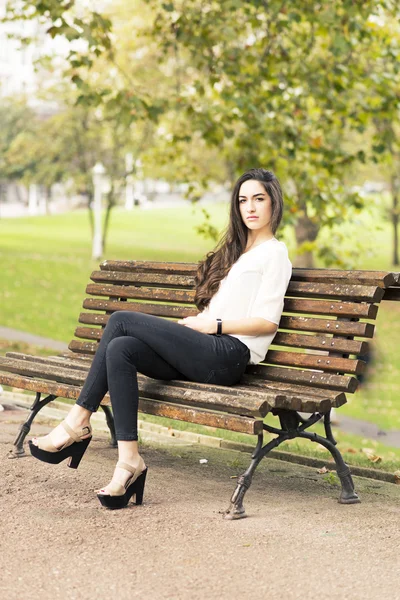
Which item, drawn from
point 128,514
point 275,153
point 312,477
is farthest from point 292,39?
point 128,514

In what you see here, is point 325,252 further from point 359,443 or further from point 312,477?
point 312,477

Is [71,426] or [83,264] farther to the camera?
[83,264]

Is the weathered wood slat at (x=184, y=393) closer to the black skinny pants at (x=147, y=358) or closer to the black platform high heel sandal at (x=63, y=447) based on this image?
the black skinny pants at (x=147, y=358)

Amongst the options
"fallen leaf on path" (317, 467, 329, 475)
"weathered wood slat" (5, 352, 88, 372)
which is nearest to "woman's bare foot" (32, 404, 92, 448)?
"weathered wood slat" (5, 352, 88, 372)

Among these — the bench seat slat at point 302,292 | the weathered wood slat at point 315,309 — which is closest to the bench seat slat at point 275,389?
the weathered wood slat at point 315,309

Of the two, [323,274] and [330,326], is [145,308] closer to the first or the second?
[323,274]

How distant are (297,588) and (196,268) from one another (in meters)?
2.62

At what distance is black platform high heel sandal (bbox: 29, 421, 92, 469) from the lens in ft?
15.4

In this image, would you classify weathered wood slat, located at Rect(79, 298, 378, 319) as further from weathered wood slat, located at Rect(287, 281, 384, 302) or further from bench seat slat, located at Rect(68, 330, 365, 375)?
bench seat slat, located at Rect(68, 330, 365, 375)

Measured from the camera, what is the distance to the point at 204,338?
484 centimetres

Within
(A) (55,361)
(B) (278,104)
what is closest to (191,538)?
(A) (55,361)

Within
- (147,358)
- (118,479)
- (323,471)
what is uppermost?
(147,358)

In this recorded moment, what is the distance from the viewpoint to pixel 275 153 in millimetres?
12039

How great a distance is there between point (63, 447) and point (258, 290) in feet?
4.13
